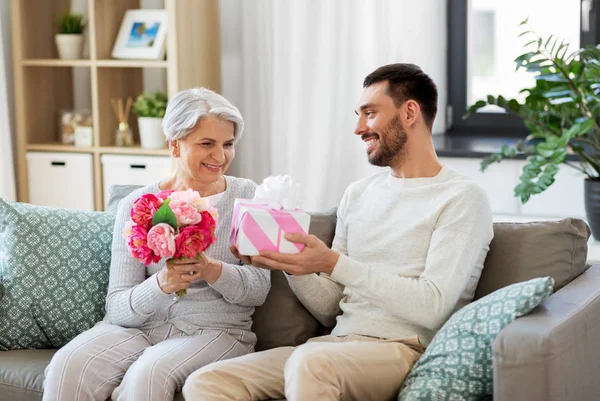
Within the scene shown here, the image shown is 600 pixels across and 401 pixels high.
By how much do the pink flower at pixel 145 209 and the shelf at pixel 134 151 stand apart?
188 centimetres

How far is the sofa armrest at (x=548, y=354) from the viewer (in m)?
1.88

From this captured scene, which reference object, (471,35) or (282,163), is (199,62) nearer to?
(282,163)

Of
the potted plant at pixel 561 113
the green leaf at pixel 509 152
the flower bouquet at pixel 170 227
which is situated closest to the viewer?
the flower bouquet at pixel 170 227

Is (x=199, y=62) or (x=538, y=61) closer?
(x=538, y=61)

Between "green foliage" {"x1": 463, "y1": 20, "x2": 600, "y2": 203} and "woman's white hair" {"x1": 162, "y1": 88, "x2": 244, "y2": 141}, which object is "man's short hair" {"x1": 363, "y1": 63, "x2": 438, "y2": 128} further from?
"green foliage" {"x1": 463, "y1": 20, "x2": 600, "y2": 203}

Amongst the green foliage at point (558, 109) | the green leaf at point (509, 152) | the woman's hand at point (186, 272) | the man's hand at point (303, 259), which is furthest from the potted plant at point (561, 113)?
the woman's hand at point (186, 272)

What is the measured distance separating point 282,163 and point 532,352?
2.40 metres

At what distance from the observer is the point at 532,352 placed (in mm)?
1873

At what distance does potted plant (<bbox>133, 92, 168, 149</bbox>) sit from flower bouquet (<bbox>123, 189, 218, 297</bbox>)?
1977 millimetres

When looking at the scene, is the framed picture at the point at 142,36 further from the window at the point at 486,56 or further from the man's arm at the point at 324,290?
the man's arm at the point at 324,290

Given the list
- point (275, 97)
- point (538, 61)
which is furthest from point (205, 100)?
point (275, 97)

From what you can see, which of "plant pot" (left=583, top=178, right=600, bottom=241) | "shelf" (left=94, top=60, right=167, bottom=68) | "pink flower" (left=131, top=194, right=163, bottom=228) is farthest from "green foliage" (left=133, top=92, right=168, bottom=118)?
"pink flower" (left=131, top=194, right=163, bottom=228)

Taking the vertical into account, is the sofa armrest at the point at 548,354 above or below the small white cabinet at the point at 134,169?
below

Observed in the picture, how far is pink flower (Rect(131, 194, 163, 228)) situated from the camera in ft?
7.04
